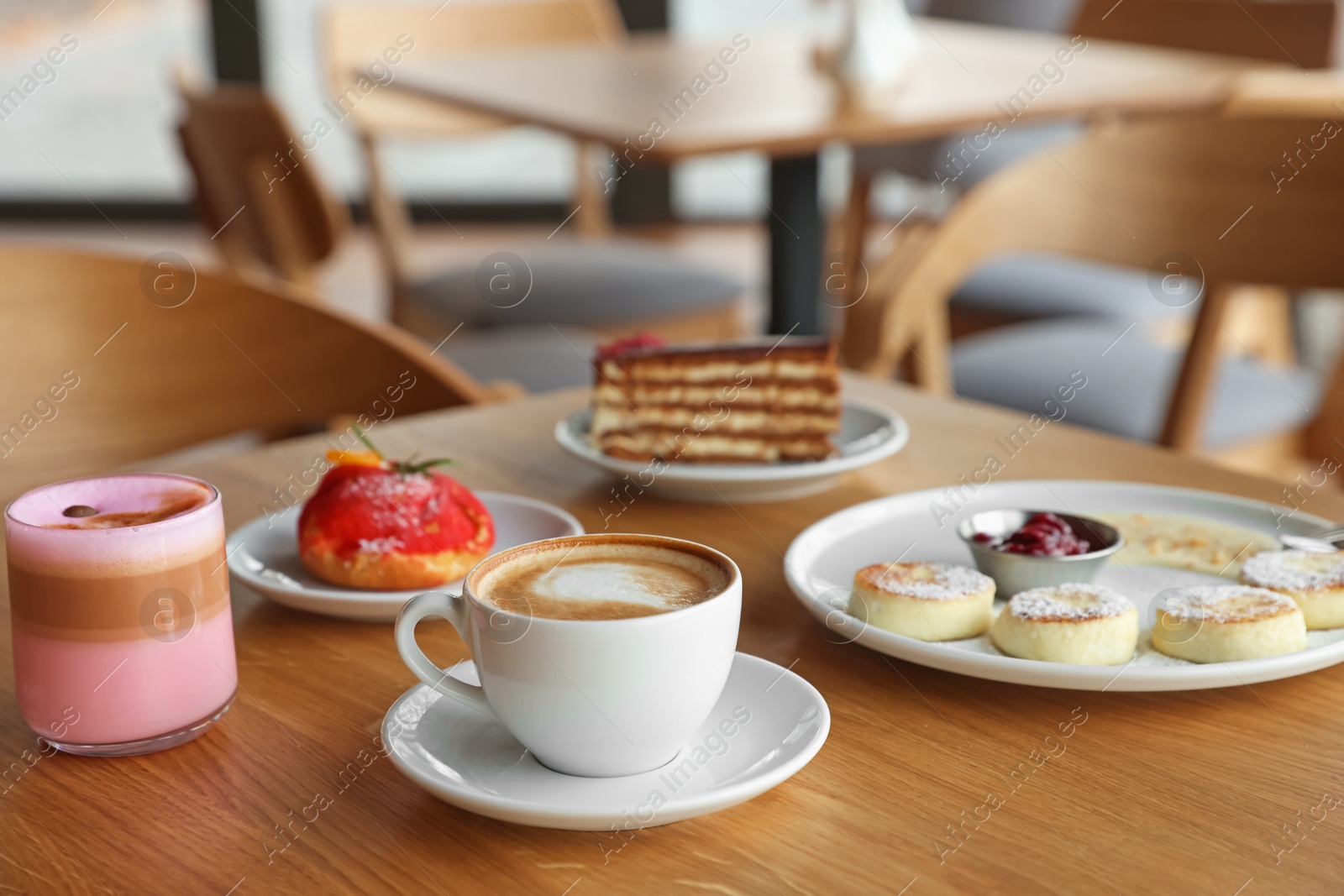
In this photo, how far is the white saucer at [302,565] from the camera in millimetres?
707

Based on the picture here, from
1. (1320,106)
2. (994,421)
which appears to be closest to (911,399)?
(994,421)

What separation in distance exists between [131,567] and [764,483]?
448 millimetres

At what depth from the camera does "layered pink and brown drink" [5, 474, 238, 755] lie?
56cm

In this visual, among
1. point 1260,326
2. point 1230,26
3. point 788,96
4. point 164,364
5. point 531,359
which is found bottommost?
point 1260,326

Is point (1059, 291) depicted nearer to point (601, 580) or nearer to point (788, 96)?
point (788, 96)

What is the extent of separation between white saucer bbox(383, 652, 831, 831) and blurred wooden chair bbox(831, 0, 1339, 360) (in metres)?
2.18

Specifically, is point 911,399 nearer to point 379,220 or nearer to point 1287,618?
point 1287,618

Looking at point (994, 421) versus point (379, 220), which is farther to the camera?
point (379, 220)

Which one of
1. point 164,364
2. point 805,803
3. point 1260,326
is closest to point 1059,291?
point 1260,326

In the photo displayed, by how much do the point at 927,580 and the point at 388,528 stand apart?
29cm

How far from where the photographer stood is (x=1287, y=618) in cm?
63

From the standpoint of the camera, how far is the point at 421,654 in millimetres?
565

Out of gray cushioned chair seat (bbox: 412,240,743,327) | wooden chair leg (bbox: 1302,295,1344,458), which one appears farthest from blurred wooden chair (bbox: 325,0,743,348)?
wooden chair leg (bbox: 1302,295,1344,458)

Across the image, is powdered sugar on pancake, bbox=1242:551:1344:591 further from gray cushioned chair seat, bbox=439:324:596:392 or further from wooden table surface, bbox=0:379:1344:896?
gray cushioned chair seat, bbox=439:324:596:392
